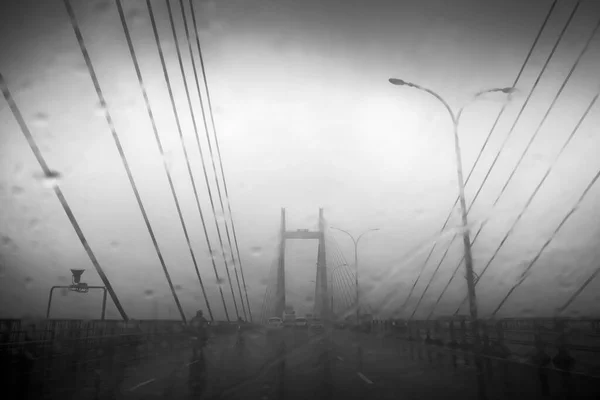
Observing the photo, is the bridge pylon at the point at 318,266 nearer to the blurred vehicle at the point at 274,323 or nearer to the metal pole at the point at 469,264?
the blurred vehicle at the point at 274,323

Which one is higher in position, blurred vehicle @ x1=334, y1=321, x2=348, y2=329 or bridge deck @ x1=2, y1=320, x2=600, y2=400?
bridge deck @ x1=2, y1=320, x2=600, y2=400

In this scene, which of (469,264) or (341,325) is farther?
(341,325)

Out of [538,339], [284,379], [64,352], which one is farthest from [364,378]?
[64,352]

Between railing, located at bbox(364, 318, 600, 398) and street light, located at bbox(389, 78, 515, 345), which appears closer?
railing, located at bbox(364, 318, 600, 398)

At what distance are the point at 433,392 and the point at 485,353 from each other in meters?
9.49

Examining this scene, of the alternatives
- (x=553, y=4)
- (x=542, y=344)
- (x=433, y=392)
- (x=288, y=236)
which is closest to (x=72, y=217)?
(x=433, y=392)

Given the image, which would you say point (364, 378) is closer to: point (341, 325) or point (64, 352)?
point (64, 352)

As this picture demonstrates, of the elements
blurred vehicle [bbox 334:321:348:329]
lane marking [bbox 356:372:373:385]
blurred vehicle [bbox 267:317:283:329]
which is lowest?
blurred vehicle [bbox 334:321:348:329]

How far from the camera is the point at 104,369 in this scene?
12.2m

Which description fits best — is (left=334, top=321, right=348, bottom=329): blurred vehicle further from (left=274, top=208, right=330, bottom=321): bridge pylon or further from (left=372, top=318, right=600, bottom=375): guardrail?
(left=372, top=318, right=600, bottom=375): guardrail

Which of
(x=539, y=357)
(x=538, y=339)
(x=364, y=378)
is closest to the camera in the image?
(x=364, y=378)

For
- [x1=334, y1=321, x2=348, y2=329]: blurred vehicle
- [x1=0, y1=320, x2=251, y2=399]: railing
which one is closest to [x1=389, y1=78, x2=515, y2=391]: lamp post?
[x1=0, y1=320, x2=251, y2=399]: railing

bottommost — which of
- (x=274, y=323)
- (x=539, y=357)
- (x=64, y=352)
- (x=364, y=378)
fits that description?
(x=364, y=378)

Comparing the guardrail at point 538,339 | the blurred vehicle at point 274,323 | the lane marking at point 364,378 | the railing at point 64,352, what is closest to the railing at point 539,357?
the guardrail at point 538,339
